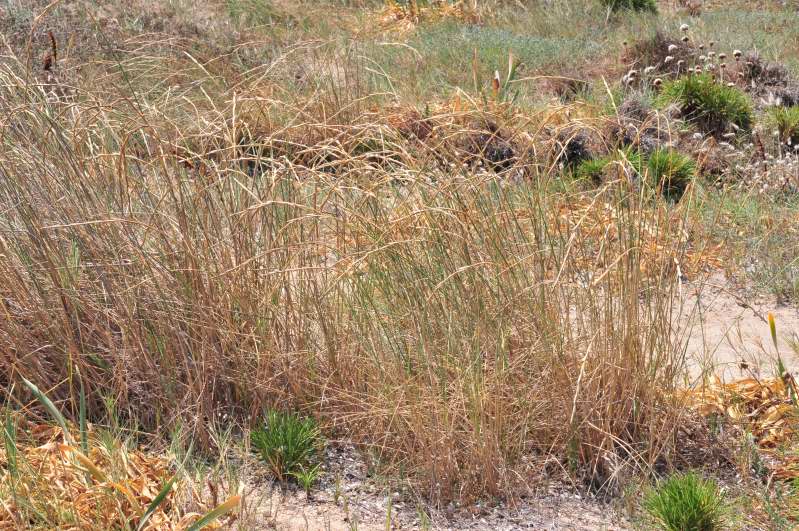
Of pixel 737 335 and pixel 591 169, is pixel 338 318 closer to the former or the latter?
pixel 737 335

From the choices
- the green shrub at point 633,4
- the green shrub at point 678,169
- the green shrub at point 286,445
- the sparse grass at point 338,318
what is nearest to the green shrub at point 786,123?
the green shrub at point 678,169

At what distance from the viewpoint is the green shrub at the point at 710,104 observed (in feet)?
21.6

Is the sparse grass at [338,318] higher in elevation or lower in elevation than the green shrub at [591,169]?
higher

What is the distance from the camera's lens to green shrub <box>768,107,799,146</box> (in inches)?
256

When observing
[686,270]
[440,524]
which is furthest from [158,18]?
[440,524]

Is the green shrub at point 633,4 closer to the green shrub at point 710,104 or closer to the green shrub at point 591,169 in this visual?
the green shrub at point 710,104

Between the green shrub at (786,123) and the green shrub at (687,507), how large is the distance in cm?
466

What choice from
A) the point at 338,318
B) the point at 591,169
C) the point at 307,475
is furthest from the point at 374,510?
the point at 591,169

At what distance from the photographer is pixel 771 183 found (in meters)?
5.48

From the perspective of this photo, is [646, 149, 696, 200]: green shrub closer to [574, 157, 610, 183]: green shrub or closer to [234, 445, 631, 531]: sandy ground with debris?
[574, 157, 610, 183]: green shrub

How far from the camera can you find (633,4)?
10234mm

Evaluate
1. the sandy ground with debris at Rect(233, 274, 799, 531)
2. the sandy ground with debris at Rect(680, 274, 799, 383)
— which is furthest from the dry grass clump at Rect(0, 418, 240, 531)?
the sandy ground with debris at Rect(680, 274, 799, 383)

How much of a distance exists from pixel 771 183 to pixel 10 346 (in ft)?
14.7

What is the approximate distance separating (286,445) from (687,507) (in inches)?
46.5
